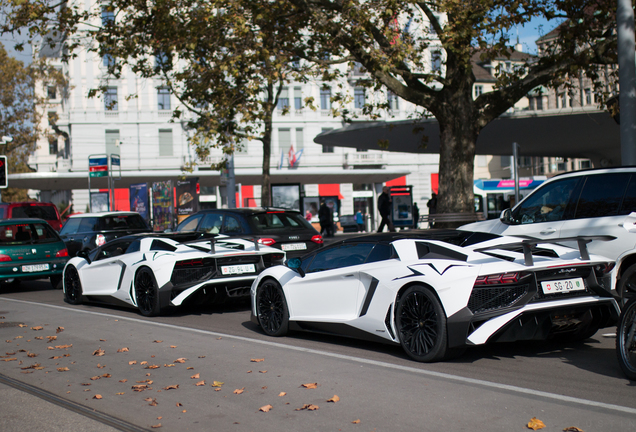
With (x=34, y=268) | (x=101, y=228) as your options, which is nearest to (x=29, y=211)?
(x=101, y=228)

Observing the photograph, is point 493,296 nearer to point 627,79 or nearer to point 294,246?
point 294,246

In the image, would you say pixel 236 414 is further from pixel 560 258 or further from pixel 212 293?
pixel 212 293

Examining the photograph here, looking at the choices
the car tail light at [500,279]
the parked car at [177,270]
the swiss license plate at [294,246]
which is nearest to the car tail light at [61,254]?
the parked car at [177,270]

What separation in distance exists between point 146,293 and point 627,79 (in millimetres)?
8612

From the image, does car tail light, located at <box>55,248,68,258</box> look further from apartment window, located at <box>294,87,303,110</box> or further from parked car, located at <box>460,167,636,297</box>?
apartment window, located at <box>294,87,303,110</box>

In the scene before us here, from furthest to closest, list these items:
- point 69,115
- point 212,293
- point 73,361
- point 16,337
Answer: point 69,115
point 212,293
point 16,337
point 73,361

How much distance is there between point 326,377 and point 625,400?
235cm

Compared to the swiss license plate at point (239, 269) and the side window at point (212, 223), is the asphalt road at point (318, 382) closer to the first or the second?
the swiss license plate at point (239, 269)

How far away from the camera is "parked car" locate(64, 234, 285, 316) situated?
9633mm

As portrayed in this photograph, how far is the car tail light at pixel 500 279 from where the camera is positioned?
18.7 feet

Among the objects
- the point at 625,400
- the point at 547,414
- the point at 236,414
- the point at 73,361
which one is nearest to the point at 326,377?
the point at 236,414

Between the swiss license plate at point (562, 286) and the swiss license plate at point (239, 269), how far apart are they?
5.09m

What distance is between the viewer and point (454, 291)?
5.75 m

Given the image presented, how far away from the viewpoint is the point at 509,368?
585cm
